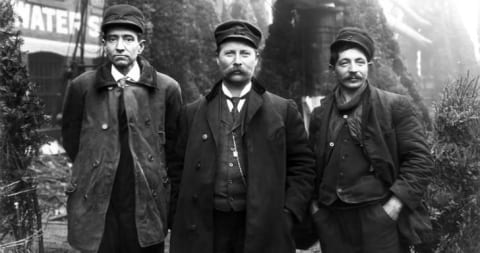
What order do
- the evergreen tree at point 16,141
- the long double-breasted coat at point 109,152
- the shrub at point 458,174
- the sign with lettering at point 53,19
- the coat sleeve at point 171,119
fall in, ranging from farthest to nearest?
the sign with lettering at point 53,19
the evergreen tree at point 16,141
the shrub at point 458,174
the coat sleeve at point 171,119
the long double-breasted coat at point 109,152

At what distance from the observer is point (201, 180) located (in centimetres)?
290

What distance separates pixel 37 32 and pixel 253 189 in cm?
922

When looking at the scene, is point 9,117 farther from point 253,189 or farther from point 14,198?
point 253,189

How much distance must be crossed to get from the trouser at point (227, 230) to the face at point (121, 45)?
3.32 feet

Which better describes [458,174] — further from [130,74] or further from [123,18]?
[123,18]

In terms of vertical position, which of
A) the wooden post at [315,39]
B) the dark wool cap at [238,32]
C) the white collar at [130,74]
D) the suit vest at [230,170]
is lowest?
the suit vest at [230,170]

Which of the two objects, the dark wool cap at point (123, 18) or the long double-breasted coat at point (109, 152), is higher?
the dark wool cap at point (123, 18)

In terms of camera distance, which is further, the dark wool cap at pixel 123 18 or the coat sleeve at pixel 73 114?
the coat sleeve at pixel 73 114

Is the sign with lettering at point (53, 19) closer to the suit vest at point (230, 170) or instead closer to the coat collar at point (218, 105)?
the coat collar at point (218, 105)

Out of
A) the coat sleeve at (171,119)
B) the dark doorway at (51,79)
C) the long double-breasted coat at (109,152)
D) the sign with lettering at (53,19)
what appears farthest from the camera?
the dark doorway at (51,79)

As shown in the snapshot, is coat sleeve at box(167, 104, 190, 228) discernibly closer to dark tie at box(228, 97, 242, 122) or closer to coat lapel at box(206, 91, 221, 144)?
coat lapel at box(206, 91, 221, 144)

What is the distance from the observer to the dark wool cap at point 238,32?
2928 millimetres

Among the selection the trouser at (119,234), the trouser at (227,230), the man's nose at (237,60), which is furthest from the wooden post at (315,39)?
the trouser at (119,234)

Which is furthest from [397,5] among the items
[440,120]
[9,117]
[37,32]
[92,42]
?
[9,117]
